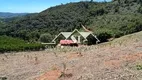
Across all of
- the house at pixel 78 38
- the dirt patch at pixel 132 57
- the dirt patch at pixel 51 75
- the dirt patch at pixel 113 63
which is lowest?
the house at pixel 78 38

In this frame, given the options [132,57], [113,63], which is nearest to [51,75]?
[113,63]

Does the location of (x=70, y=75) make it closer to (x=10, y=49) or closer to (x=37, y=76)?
(x=37, y=76)

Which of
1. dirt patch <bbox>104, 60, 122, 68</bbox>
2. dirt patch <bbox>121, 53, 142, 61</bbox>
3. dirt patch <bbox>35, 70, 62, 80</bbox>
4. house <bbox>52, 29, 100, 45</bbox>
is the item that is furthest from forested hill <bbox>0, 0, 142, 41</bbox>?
dirt patch <bbox>35, 70, 62, 80</bbox>

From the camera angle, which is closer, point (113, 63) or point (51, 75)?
point (51, 75)

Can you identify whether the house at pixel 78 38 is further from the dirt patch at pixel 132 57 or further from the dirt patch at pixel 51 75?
the dirt patch at pixel 51 75

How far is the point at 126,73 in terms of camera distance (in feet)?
51.0

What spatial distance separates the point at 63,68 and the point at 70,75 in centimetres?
214

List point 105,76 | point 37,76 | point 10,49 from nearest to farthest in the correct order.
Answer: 1. point 105,76
2. point 37,76
3. point 10,49

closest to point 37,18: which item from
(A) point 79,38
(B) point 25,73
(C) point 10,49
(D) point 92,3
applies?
Answer: (D) point 92,3

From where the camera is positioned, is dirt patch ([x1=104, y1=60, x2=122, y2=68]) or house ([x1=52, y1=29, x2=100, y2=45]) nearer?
dirt patch ([x1=104, y1=60, x2=122, y2=68])

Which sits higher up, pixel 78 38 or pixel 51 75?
pixel 51 75

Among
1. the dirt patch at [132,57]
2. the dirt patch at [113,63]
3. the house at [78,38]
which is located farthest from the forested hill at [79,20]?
the dirt patch at [113,63]

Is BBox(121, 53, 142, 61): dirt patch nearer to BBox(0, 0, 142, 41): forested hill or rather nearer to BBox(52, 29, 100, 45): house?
BBox(52, 29, 100, 45): house

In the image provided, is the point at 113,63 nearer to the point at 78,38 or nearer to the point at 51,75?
the point at 51,75
